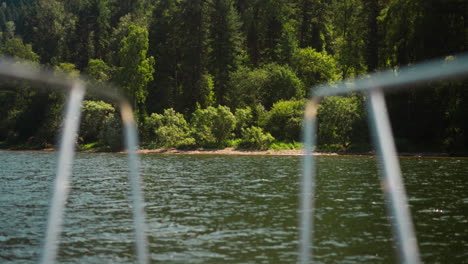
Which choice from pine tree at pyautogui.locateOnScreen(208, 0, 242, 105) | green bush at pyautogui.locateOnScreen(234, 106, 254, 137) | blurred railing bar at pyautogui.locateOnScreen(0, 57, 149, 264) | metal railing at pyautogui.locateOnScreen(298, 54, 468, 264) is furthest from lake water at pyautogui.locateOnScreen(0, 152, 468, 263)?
pine tree at pyautogui.locateOnScreen(208, 0, 242, 105)

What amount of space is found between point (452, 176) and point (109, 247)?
2474 cm

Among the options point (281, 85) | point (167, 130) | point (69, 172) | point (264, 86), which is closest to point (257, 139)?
point (167, 130)

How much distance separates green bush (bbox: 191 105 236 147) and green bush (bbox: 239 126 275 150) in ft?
12.5

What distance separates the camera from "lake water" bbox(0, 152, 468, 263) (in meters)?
12.3

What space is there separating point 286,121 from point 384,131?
14.1 metres

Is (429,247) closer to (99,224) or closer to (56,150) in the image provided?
(99,224)

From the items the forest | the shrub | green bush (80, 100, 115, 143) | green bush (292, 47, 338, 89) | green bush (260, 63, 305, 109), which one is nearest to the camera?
the forest

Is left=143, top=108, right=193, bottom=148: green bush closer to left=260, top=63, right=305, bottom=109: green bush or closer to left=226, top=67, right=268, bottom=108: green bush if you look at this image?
left=226, top=67, right=268, bottom=108: green bush

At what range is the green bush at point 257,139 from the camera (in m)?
62.3

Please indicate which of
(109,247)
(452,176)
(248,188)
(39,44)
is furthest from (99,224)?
(39,44)

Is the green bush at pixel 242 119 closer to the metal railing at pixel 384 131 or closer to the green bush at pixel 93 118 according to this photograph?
the metal railing at pixel 384 131

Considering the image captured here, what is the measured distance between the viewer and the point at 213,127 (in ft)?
218

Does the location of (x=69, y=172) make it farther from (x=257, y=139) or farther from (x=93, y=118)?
(x=93, y=118)

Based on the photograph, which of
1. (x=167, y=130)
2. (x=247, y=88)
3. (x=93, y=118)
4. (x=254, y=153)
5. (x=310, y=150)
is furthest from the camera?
(x=93, y=118)
